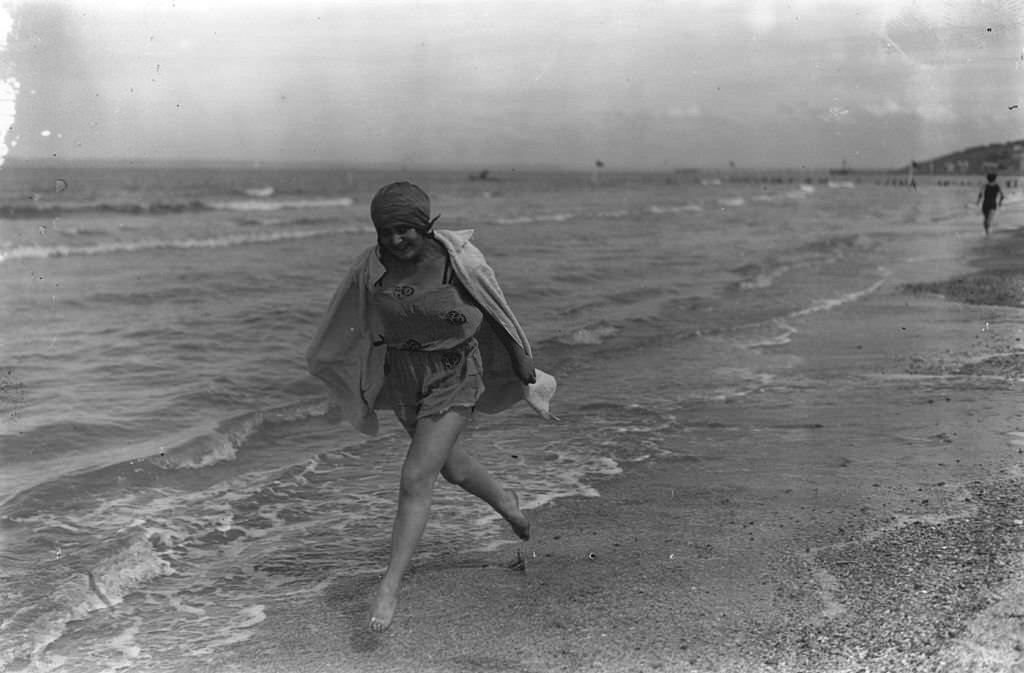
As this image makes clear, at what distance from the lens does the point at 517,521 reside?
4.59 meters

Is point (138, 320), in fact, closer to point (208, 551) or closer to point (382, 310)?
point (208, 551)

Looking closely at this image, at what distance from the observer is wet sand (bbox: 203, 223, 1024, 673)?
3.49 meters

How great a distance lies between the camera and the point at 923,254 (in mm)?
21766

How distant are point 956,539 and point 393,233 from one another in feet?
9.51

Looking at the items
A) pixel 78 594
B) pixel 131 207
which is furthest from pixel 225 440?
pixel 131 207

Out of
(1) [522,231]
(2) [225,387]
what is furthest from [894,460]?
(1) [522,231]

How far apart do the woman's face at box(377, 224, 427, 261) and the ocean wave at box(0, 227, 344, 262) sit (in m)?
20.7

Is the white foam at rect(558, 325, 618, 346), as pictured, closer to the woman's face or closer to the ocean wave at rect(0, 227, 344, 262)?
the woman's face

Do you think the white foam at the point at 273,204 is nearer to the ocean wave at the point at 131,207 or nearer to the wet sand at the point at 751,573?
the ocean wave at the point at 131,207

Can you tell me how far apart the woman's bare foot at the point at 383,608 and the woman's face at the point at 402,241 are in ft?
4.22

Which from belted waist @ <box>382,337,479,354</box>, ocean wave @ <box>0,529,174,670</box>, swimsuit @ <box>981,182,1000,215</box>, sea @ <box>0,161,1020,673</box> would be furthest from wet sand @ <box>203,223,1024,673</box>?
swimsuit @ <box>981,182,1000,215</box>

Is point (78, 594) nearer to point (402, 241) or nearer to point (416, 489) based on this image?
point (416, 489)

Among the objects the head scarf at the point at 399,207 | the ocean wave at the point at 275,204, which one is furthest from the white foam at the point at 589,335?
the ocean wave at the point at 275,204

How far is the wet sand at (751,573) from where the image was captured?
3492 mm
